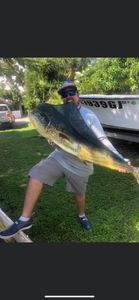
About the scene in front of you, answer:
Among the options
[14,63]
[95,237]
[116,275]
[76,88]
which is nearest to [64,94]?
[76,88]

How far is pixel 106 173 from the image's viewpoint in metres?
2.95

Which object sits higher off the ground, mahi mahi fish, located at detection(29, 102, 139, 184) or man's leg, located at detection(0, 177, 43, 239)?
mahi mahi fish, located at detection(29, 102, 139, 184)

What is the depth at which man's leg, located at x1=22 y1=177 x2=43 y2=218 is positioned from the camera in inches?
112

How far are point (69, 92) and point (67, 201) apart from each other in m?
0.63

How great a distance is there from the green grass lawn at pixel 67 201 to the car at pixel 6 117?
45 mm

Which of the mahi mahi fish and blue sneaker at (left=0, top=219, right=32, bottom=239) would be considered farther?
blue sneaker at (left=0, top=219, right=32, bottom=239)

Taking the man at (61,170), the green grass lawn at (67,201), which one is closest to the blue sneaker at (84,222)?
the green grass lawn at (67,201)

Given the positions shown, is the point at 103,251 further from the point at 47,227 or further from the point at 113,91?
the point at 113,91

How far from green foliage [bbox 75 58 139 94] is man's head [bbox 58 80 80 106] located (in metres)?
0.09

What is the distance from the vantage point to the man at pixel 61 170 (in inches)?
110

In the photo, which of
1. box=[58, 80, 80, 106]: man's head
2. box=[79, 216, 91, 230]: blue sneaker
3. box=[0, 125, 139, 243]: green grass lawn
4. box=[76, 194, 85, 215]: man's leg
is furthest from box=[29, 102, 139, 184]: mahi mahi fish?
box=[79, 216, 91, 230]: blue sneaker

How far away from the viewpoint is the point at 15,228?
289 cm

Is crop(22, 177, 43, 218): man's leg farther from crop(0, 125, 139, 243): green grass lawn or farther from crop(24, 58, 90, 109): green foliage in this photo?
crop(24, 58, 90, 109): green foliage

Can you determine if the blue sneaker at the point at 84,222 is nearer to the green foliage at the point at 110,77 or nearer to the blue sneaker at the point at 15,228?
the blue sneaker at the point at 15,228
